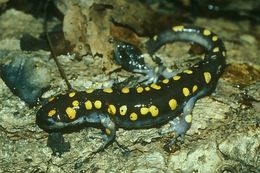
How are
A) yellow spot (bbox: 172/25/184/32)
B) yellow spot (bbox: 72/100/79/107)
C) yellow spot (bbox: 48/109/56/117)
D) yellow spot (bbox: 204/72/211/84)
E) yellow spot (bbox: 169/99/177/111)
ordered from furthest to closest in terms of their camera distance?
yellow spot (bbox: 172/25/184/32) < yellow spot (bbox: 204/72/211/84) < yellow spot (bbox: 169/99/177/111) < yellow spot (bbox: 72/100/79/107) < yellow spot (bbox: 48/109/56/117)

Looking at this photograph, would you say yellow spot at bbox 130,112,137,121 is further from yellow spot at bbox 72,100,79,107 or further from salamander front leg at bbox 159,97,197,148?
yellow spot at bbox 72,100,79,107

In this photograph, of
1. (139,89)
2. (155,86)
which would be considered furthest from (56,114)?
(155,86)

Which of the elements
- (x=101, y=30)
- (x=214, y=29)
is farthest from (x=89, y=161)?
(x=214, y=29)

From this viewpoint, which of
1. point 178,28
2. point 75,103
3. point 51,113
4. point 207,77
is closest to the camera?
point 51,113

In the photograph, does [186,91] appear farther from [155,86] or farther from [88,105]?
[88,105]

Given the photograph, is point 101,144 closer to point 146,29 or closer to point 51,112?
point 51,112

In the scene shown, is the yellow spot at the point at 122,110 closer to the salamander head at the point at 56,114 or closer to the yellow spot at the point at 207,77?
the salamander head at the point at 56,114

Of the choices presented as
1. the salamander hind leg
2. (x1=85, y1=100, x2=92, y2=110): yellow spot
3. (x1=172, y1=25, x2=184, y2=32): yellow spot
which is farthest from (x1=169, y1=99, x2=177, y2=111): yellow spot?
(x1=172, y1=25, x2=184, y2=32): yellow spot
